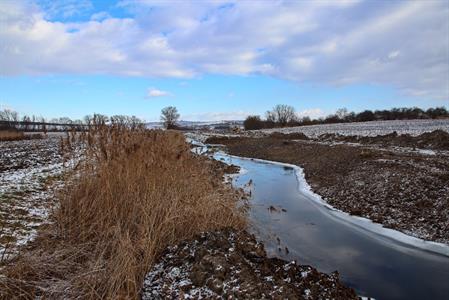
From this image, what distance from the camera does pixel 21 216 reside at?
23.7 ft

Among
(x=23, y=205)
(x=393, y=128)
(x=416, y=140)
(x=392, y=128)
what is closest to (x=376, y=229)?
(x=23, y=205)

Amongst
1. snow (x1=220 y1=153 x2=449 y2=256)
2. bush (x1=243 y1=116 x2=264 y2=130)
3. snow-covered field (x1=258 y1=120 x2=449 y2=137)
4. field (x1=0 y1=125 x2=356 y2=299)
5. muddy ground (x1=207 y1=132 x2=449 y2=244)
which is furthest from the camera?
bush (x1=243 y1=116 x2=264 y2=130)

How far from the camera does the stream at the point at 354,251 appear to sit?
240 inches

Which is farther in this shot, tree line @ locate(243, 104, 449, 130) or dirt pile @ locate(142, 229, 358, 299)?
tree line @ locate(243, 104, 449, 130)

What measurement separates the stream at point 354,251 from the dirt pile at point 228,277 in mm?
1844

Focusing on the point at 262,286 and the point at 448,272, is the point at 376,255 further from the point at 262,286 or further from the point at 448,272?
the point at 262,286

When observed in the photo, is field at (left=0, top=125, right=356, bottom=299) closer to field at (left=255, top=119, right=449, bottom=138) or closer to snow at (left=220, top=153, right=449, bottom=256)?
snow at (left=220, top=153, right=449, bottom=256)

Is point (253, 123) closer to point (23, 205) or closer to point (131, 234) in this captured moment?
point (23, 205)

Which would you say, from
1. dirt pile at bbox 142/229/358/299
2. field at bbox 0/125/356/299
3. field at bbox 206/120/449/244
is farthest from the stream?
dirt pile at bbox 142/229/358/299

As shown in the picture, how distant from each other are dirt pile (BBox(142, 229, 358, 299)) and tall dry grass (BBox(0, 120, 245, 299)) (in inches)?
12.6

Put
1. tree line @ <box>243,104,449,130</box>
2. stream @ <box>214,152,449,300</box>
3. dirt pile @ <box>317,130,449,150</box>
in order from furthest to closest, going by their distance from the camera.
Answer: tree line @ <box>243,104,449,130</box>
dirt pile @ <box>317,130,449,150</box>
stream @ <box>214,152,449,300</box>

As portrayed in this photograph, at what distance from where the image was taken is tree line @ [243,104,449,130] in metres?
65.8

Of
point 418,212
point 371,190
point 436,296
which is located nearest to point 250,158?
point 371,190

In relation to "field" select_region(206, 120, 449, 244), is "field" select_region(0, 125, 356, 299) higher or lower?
higher
